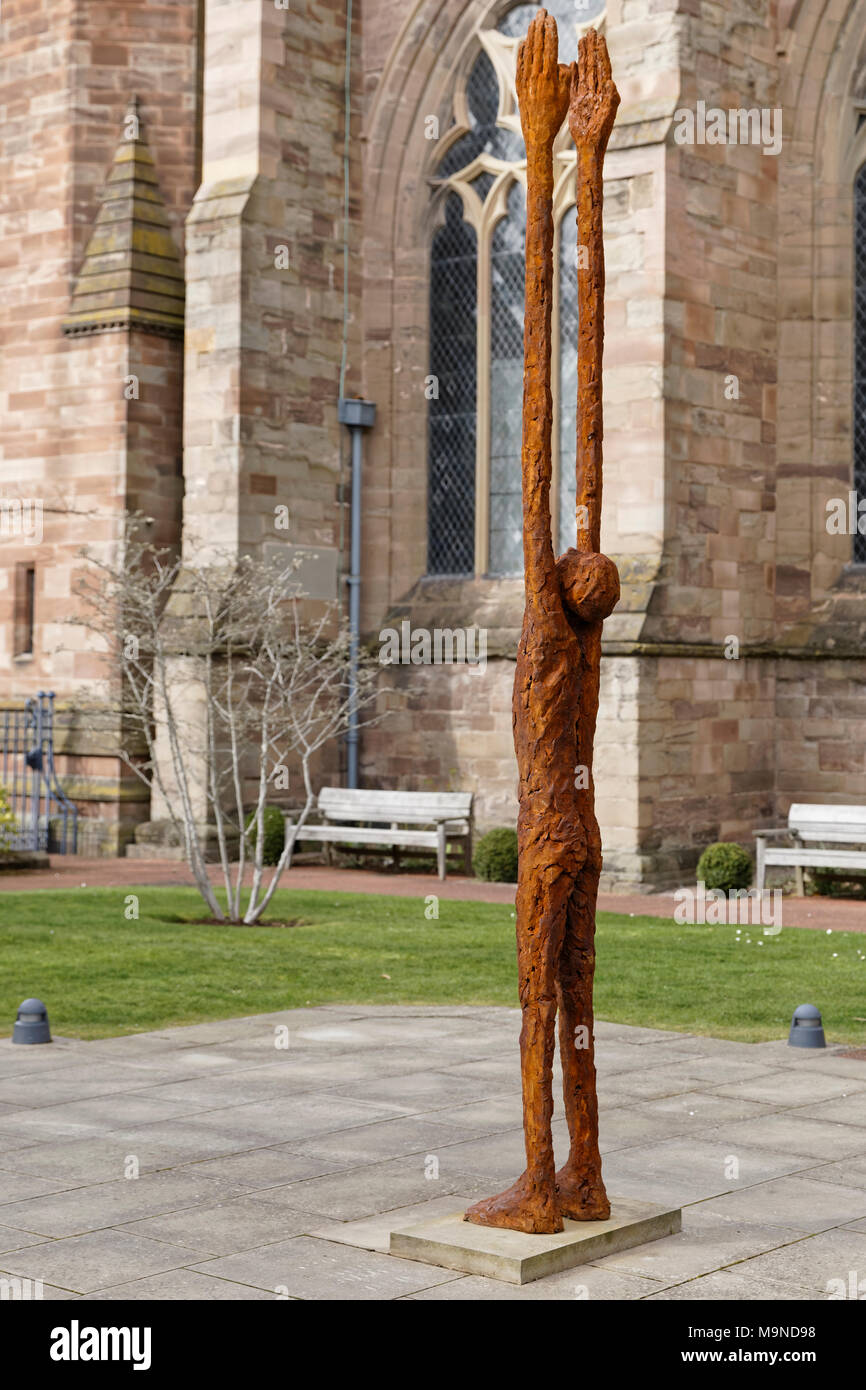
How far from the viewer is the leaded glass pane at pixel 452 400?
1967 cm

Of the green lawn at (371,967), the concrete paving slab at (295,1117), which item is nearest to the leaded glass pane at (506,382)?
the green lawn at (371,967)

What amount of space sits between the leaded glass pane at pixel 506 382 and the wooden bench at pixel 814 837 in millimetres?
4409

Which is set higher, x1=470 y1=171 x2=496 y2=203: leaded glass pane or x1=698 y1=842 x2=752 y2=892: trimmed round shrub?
x1=470 y1=171 x2=496 y2=203: leaded glass pane

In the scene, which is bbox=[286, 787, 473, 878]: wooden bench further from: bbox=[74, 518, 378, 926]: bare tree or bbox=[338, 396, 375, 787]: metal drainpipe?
bbox=[338, 396, 375, 787]: metal drainpipe

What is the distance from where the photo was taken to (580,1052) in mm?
5652

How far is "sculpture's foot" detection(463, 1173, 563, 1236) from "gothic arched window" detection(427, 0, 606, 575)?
44.9 ft

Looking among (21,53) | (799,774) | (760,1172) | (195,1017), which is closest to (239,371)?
(21,53)

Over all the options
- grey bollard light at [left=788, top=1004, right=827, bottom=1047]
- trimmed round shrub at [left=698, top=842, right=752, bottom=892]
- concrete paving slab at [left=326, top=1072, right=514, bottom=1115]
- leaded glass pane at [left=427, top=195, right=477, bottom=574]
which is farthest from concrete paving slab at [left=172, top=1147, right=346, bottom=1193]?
leaded glass pane at [left=427, top=195, right=477, bottom=574]

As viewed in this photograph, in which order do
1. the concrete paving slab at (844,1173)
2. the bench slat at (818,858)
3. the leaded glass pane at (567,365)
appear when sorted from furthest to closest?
the leaded glass pane at (567,365) → the bench slat at (818,858) → the concrete paving slab at (844,1173)

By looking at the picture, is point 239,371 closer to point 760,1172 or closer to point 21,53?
point 21,53

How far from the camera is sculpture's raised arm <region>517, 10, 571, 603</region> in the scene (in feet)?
18.5

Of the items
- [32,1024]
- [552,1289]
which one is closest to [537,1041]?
[552,1289]

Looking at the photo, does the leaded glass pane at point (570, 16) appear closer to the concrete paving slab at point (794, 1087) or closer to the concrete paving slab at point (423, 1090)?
the concrete paving slab at point (794, 1087)

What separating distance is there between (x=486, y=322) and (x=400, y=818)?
5.46 metres
